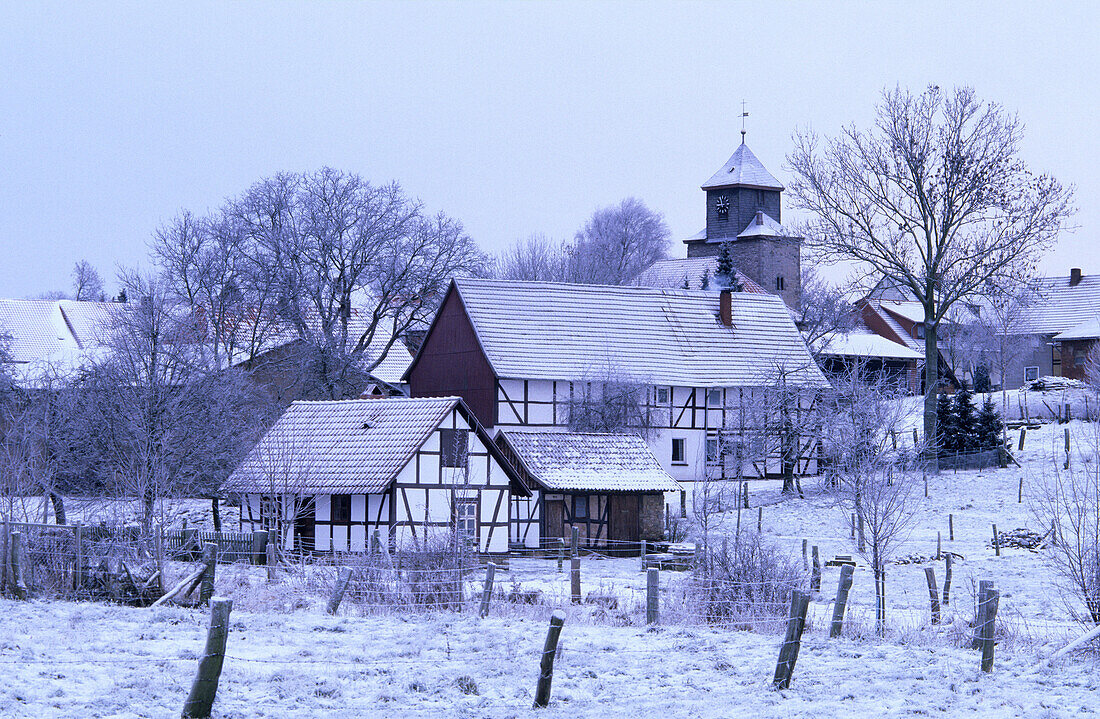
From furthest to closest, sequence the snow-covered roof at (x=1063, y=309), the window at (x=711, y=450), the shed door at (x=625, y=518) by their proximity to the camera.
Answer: the snow-covered roof at (x=1063, y=309), the window at (x=711, y=450), the shed door at (x=625, y=518)

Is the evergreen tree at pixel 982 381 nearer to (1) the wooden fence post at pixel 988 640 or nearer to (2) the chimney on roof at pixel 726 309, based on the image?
(2) the chimney on roof at pixel 726 309

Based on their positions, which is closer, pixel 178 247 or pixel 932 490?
pixel 932 490

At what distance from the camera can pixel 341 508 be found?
105 feet

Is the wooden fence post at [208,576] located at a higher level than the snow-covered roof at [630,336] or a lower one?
lower

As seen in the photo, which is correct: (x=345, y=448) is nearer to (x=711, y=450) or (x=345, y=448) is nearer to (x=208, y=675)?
(x=711, y=450)

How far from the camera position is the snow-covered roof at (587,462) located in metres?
36.2

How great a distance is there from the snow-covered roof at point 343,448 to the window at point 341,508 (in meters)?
0.48

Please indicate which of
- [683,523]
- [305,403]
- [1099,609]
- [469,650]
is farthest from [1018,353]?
[469,650]

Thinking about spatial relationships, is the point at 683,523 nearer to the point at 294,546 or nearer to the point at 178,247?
the point at 294,546

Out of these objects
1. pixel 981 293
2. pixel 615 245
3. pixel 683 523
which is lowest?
pixel 683 523

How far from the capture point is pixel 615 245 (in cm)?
10381

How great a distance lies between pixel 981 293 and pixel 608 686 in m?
34.7

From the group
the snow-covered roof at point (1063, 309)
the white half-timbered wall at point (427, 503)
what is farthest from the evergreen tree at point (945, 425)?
the snow-covered roof at point (1063, 309)

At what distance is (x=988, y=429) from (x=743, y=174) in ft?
153
